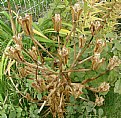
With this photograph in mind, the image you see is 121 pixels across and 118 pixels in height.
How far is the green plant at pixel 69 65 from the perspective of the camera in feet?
6.17


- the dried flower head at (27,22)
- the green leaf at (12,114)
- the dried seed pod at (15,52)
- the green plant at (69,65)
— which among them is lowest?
the green leaf at (12,114)

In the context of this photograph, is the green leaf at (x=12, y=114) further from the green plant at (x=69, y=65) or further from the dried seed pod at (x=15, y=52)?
the dried seed pod at (x=15, y=52)

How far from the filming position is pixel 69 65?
2307mm

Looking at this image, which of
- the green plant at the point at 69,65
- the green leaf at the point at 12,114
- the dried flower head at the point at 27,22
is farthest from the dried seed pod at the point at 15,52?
the green leaf at the point at 12,114

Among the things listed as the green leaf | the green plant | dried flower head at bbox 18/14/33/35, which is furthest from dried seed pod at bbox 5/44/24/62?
the green leaf

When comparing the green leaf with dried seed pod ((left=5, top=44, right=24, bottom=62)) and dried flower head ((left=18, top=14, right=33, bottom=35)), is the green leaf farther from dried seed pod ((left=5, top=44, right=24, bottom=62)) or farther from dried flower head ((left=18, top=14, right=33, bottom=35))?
dried flower head ((left=18, top=14, right=33, bottom=35))

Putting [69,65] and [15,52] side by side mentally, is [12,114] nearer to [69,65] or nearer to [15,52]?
[69,65]

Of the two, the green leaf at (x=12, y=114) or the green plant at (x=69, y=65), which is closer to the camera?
the green plant at (x=69, y=65)

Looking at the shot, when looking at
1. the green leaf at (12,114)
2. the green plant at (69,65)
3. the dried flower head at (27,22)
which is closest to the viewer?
the dried flower head at (27,22)

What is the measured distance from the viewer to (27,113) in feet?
7.96

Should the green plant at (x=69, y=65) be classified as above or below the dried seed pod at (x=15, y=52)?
below

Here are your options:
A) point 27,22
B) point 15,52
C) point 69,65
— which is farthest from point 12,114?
point 27,22

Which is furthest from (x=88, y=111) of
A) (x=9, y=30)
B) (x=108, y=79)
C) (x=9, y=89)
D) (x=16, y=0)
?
(x=16, y=0)

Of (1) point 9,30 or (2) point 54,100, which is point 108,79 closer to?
(2) point 54,100
